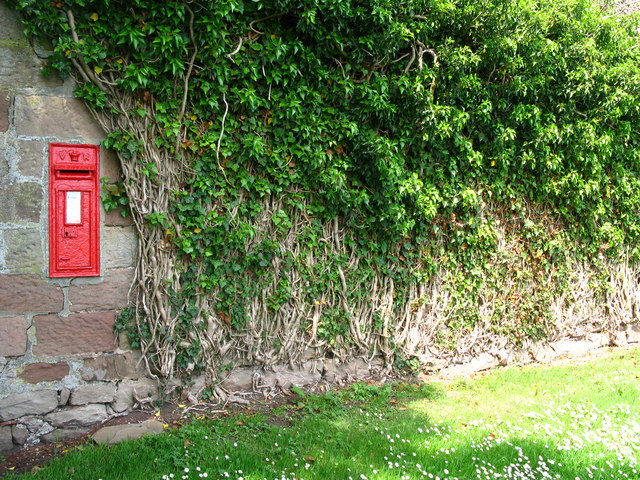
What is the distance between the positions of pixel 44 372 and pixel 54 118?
72.4 inches

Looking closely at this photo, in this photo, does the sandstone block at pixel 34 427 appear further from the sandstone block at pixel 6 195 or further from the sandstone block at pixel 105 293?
the sandstone block at pixel 6 195

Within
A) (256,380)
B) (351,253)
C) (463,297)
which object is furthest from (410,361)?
(256,380)

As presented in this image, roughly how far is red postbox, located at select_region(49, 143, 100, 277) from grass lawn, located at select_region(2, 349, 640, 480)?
1301 millimetres

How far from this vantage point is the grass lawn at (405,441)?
2.94 m

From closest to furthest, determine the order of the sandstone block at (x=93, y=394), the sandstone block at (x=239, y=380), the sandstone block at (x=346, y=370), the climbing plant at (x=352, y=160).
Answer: the sandstone block at (x=93, y=394) → the climbing plant at (x=352, y=160) → the sandstone block at (x=239, y=380) → the sandstone block at (x=346, y=370)

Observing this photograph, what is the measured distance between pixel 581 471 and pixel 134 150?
3.87 m

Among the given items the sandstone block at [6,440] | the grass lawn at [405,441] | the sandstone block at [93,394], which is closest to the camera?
the grass lawn at [405,441]

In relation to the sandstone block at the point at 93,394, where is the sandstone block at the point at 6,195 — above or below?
above

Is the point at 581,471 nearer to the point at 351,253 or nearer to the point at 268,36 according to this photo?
the point at 351,253

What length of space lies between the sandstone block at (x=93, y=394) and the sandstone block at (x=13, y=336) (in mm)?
486

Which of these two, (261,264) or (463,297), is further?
(463,297)

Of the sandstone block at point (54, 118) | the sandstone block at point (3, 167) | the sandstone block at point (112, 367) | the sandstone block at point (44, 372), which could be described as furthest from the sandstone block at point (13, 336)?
the sandstone block at point (54, 118)

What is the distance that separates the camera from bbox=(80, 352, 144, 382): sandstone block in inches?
141

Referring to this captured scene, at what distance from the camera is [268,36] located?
12.9 feet
